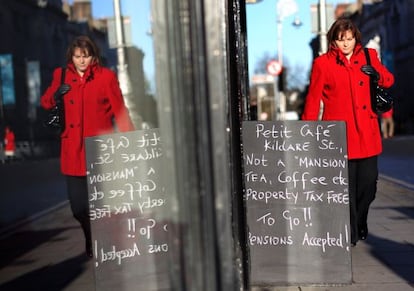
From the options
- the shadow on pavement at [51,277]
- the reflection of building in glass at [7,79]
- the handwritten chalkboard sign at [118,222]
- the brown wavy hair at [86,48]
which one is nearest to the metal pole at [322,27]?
the brown wavy hair at [86,48]

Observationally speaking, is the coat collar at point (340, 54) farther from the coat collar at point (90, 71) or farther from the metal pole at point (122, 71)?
the coat collar at point (90, 71)

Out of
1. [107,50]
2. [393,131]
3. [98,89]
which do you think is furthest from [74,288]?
[393,131]

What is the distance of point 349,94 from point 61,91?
7.43ft

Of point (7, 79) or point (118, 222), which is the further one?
point (7, 79)

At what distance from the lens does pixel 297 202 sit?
12.1 feet

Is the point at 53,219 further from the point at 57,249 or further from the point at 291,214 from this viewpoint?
the point at 291,214

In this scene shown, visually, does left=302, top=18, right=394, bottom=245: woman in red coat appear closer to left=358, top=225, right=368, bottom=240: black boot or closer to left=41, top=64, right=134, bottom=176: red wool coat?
left=358, top=225, right=368, bottom=240: black boot

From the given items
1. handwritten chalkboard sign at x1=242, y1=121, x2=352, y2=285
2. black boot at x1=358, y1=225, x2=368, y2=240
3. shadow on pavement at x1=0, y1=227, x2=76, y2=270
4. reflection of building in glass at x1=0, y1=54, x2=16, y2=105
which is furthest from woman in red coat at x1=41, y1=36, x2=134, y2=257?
black boot at x1=358, y1=225, x2=368, y2=240

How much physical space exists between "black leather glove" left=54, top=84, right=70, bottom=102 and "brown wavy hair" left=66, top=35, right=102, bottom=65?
20cm

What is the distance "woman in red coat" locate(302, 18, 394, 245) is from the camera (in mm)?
4316

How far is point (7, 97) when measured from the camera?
562 centimetres

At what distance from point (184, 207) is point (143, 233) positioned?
1760mm

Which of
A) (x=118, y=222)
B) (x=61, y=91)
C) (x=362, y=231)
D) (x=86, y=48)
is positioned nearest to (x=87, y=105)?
(x=61, y=91)

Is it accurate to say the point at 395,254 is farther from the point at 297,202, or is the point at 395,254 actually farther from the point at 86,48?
the point at 86,48
